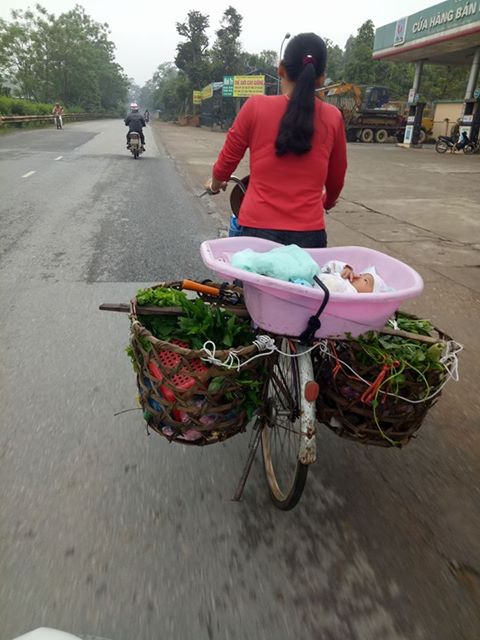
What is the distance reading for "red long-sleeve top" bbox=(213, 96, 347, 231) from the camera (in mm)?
2320

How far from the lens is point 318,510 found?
7.49 ft

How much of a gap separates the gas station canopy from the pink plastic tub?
72.2 feet

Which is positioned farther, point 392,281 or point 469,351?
point 469,351

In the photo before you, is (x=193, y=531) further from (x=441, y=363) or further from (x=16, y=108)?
(x=16, y=108)

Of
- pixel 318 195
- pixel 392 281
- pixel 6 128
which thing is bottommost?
pixel 6 128

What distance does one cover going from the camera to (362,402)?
1.94m

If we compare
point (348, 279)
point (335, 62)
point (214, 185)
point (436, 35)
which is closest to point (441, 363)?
point (348, 279)

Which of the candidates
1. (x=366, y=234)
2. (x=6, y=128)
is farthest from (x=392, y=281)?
(x=6, y=128)

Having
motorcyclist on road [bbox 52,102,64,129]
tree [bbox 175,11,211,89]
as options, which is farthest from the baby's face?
tree [bbox 175,11,211,89]

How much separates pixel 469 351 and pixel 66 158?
1537cm

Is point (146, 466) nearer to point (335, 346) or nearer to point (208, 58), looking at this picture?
point (335, 346)

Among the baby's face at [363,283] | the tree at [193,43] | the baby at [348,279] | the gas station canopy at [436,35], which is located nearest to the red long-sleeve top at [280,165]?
the baby at [348,279]

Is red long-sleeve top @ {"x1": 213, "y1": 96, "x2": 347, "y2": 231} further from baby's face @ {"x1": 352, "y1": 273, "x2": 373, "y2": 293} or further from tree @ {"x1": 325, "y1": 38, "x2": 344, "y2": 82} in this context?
tree @ {"x1": 325, "y1": 38, "x2": 344, "y2": 82}

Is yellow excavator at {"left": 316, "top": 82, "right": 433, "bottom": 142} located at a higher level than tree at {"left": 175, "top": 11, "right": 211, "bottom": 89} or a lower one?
lower
